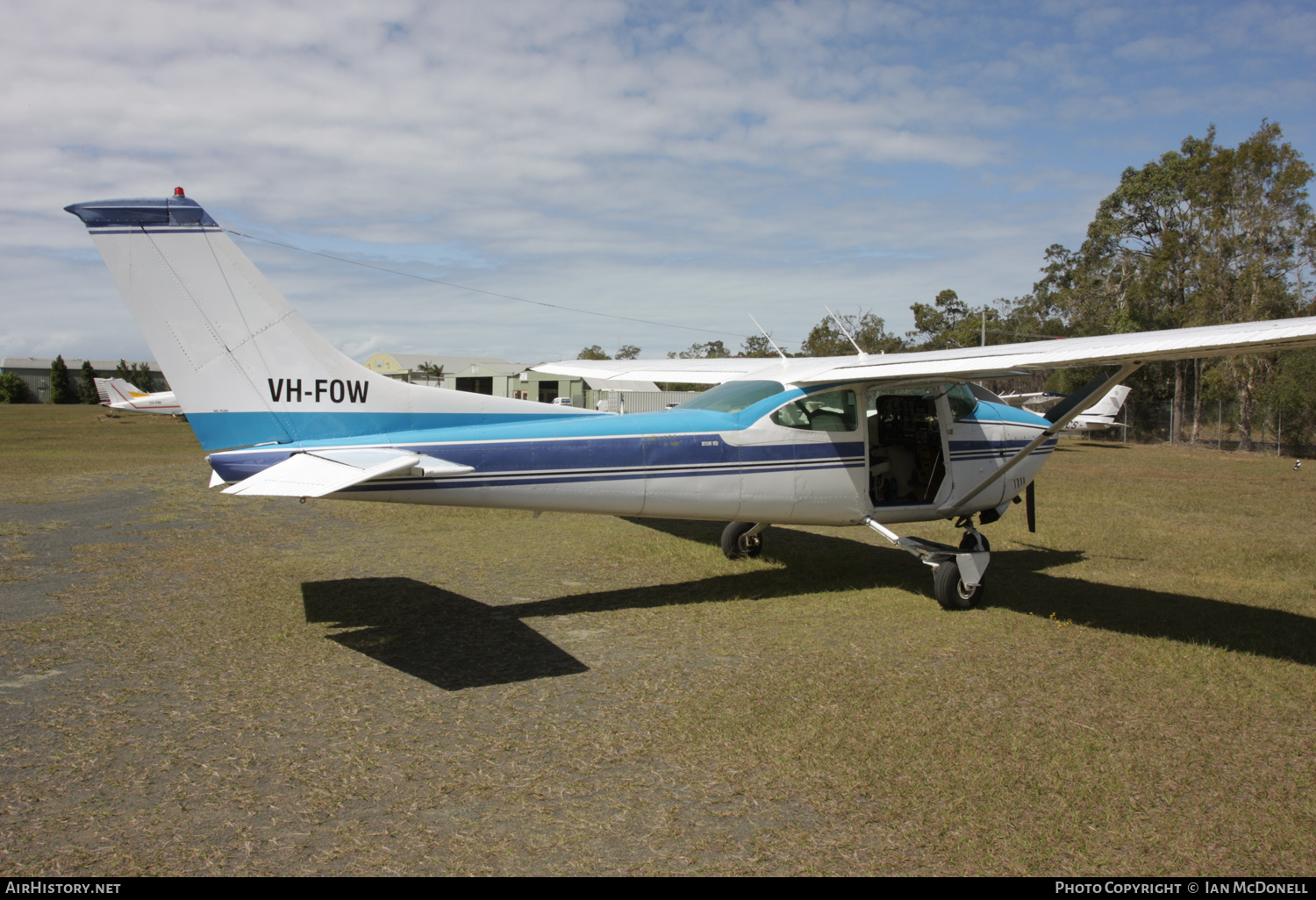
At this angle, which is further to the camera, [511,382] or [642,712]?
[511,382]

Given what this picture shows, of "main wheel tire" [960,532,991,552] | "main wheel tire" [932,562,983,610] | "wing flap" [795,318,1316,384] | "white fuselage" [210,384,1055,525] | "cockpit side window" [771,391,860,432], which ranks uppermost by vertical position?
"wing flap" [795,318,1316,384]

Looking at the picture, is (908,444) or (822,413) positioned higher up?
(822,413)

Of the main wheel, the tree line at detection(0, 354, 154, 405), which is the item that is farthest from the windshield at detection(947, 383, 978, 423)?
the tree line at detection(0, 354, 154, 405)

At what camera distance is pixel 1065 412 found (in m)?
7.07

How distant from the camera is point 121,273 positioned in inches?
214

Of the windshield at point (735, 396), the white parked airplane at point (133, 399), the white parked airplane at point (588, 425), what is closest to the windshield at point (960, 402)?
the white parked airplane at point (588, 425)

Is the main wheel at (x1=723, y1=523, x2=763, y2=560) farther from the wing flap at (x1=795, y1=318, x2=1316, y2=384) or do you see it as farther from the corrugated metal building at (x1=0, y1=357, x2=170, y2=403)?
the corrugated metal building at (x1=0, y1=357, x2=170, y2=403)

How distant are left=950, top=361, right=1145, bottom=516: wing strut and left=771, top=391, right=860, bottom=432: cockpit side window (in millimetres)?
1573

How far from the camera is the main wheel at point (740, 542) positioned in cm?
874

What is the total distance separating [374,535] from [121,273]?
514cm

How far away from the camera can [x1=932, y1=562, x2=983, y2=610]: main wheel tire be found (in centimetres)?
676

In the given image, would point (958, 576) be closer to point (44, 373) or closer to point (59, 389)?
point (59, 389)

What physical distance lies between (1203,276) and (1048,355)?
34.3 m

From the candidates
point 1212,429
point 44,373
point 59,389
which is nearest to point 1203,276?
point 1212,429
